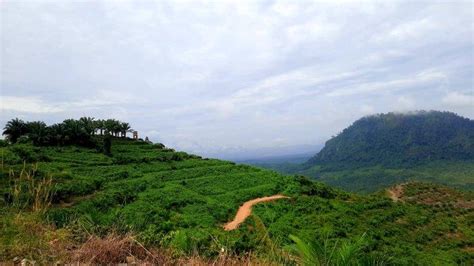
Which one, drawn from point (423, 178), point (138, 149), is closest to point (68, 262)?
point (138, 149)

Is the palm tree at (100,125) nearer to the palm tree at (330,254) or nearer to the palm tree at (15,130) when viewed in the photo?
the palm tree at (15,130)

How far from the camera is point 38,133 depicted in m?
44.1

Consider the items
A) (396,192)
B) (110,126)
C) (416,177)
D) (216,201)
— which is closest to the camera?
(216,201)

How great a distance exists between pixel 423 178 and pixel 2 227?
149m

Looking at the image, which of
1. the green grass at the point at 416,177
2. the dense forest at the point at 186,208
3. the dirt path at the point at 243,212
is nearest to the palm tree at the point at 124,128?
the dense forest at the point at 186,208

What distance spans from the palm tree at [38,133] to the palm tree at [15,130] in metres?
0.88

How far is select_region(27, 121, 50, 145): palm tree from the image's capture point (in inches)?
1710

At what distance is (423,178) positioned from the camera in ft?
446

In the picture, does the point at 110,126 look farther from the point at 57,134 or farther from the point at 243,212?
the point at 243,212

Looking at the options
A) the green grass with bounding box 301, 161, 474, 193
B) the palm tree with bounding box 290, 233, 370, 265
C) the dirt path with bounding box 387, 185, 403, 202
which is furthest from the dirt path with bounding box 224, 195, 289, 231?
the green grass with bounding box 301, 161, 474, 193

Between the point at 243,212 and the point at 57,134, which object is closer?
the point at 243,212

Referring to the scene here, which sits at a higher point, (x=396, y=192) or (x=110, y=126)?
(x=110, y=126)

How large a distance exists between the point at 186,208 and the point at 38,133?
930 inches

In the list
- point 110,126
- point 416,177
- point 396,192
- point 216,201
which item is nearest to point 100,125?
point 110,126
